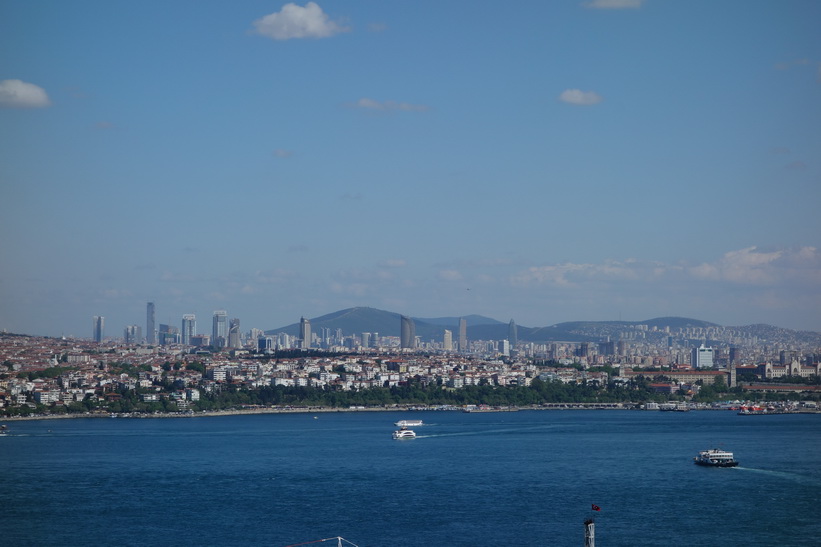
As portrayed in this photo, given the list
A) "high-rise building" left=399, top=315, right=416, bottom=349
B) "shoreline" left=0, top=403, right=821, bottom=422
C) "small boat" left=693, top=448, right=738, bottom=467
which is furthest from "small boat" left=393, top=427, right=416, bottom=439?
"high-rise building" left=399, top=315, right=416, bottom=349

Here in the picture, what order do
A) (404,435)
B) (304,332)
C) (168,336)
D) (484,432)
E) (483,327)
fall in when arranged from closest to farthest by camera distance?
(404,435)
(484,432)
(168,336)
(304,332)
(483,327)

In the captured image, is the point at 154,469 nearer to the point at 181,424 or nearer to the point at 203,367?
the point at 181,424

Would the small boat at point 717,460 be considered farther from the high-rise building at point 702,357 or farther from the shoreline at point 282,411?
the high-rise building at point 702,357

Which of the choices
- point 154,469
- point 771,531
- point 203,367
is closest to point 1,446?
point 154,469

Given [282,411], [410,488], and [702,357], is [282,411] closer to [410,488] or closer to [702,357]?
[410,488]

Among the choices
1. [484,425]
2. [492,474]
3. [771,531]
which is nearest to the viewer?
[771,531]

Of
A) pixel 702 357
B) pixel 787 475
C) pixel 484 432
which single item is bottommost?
pixel 484 432

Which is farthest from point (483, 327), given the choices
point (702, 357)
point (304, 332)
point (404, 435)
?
point (404, 435)

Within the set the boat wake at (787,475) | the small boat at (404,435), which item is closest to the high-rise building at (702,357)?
the small boat at (404,435)
